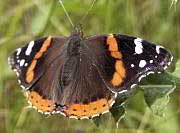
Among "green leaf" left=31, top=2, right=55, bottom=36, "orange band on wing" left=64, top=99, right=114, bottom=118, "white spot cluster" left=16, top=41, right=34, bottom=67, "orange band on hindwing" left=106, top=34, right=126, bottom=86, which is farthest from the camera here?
"green leaf" left=31, top=2, right=55, bottom=36

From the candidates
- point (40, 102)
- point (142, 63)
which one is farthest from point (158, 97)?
point (40, 102)

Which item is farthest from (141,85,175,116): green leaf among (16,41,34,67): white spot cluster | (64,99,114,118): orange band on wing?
(16,41,34,67): white spot cluster

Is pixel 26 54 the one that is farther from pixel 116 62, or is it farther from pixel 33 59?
pixel 116 62

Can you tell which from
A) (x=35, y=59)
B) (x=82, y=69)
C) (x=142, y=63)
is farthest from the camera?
(x=35, y=59)

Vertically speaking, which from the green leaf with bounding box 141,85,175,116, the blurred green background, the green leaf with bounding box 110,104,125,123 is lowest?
the blurred green background

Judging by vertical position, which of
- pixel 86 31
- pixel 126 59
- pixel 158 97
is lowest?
pixel 86 31

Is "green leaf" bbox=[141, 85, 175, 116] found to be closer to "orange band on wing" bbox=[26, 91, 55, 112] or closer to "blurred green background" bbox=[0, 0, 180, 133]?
"orange band on wing" bbox=[26, 91, 55, 112]

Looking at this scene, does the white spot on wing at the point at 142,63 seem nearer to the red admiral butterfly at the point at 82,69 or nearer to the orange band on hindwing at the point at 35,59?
the red admiral butterfly at the point at 82,69
